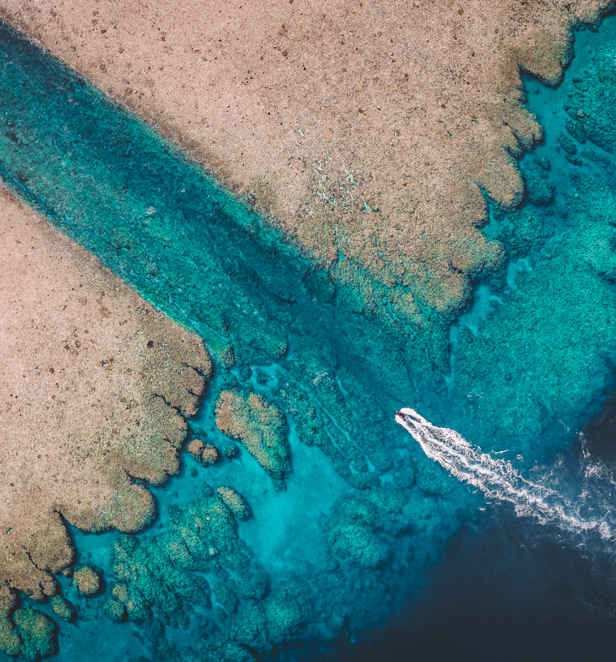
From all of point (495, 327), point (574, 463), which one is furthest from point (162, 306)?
point (574, 463)

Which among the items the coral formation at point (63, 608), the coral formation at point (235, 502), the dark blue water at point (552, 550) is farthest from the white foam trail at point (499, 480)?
the coral formation at point (63, 608)

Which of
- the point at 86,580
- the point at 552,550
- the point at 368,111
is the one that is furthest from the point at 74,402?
the point at 552,550

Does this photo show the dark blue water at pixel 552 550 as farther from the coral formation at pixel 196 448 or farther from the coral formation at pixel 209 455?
the coral formation at pixel 196 448

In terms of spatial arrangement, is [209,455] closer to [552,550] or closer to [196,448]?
[196,448]

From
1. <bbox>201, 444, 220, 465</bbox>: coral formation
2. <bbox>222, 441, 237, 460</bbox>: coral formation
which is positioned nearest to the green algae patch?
<bbox>222, 441, 237, 460</bbox>: coral formation

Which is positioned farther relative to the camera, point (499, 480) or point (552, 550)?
point (499, 480)

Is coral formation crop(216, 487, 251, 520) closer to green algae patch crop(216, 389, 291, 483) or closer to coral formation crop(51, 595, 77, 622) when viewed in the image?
green algae patch crop(216, 389, 291, 483)

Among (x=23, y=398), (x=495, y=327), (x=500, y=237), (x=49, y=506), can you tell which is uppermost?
(x=500, y=237)

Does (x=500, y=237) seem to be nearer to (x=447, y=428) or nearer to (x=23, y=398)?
(x=447, y=428)
